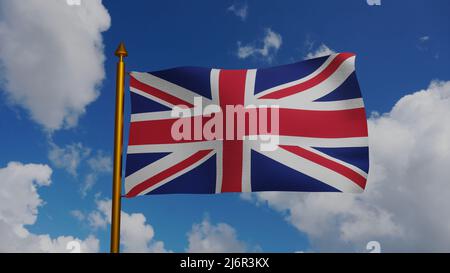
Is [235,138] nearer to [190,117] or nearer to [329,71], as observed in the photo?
[190,117]

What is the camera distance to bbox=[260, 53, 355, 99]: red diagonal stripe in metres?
8.97

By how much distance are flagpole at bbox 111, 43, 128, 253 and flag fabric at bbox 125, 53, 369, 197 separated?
0.67 meters

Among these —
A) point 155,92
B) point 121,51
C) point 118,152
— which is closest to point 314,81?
point 155,92

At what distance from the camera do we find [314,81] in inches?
359

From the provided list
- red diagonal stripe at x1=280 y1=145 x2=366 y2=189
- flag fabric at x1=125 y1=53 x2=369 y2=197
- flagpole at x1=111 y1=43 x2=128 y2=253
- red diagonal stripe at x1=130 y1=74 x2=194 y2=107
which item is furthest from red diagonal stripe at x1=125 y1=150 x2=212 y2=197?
red diagonal stripe at x1=280 y1=145 x2=366 y2=189

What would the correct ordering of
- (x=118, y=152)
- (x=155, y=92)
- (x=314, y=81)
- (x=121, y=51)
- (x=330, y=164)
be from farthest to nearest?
(x=155, y=92)
(x=314, y=81)
(x=330, y=164)
(x=121, y=51)
(x=118, y=152)

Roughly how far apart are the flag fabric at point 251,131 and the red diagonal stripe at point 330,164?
0.02 m

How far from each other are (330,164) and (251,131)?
142 cm

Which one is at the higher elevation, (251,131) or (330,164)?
(251,131)

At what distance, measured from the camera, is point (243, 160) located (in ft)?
28.2

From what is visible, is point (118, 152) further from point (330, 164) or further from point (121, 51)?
point (330, 164)

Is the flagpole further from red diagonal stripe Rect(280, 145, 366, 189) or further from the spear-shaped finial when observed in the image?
red diagonal stripe Rect(280, 145, 366, 189)
